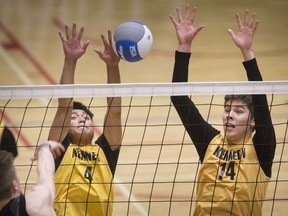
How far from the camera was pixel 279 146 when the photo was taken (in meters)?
8.56

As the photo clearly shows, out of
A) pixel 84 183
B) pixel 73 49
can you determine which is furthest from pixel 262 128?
pixel 73 49

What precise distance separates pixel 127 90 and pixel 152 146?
10.4 ft

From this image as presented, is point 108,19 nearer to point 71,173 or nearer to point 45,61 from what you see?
point 45,61

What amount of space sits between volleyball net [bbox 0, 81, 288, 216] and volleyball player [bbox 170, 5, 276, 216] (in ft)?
0.46

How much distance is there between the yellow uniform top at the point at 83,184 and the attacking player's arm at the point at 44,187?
0.90 metres

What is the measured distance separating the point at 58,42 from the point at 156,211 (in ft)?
13.8

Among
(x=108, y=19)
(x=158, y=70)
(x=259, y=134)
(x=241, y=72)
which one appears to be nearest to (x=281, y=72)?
(x=241, y=72)

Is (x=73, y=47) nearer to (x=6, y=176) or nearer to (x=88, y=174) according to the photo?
(x=88, y=174)

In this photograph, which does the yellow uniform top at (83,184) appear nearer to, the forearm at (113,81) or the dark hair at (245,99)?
the forearm at (113,81)

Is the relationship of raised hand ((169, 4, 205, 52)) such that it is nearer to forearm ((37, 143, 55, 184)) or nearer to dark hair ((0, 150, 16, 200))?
forearm ((37, 143, 55, 184))

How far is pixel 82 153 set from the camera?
5609 millimetres

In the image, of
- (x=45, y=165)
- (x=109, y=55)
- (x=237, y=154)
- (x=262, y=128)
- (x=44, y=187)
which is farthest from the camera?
(x=109, y=55)

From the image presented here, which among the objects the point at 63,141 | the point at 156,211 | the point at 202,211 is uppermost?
the point at 63,141

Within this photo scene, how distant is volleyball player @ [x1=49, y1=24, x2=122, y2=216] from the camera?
5.40 meters
